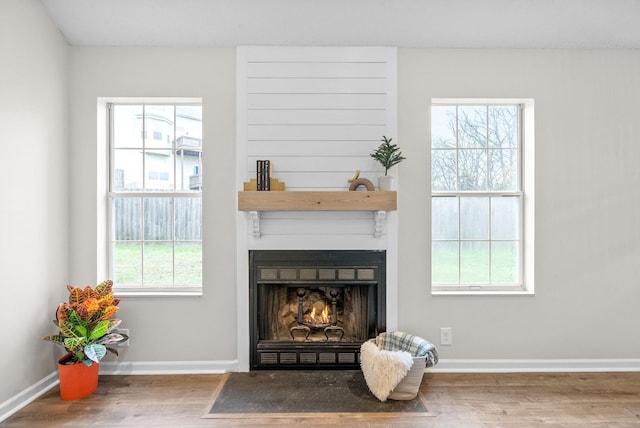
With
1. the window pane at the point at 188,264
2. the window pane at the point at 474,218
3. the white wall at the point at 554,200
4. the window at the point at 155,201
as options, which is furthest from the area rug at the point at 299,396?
the window pane at the point at 474,218

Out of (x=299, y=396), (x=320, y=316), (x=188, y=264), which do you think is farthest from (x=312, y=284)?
(x=188, y=264)

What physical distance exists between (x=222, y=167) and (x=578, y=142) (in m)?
2.67

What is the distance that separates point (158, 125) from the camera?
3.18 m

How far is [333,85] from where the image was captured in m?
3.03

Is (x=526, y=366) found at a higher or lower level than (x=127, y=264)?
lower

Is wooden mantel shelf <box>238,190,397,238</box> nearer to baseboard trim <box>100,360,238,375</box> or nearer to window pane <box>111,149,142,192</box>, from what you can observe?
window pane <box>111,149,142,192</box>

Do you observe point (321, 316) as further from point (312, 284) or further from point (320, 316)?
point (312, 284)

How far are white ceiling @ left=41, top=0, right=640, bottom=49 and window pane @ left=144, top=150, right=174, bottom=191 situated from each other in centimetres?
82

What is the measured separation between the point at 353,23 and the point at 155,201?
1994 mm

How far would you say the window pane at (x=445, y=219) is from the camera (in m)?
3.18

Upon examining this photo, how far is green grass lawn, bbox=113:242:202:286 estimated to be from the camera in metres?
3.17

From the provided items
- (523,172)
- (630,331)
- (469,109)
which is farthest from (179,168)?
(630,331)

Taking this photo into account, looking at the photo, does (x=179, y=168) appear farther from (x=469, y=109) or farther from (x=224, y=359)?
(x=469, y=109)

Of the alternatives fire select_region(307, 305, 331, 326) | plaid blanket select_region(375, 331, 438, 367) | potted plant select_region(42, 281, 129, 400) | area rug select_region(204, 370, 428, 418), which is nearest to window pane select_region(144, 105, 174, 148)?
potted plant select_region(42, 281, 129, 400)
